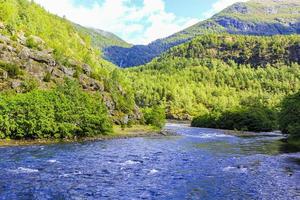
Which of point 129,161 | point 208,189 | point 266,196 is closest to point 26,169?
point 129,161

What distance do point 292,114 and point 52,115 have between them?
68349 mm

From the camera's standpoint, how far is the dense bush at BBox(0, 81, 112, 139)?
101 m

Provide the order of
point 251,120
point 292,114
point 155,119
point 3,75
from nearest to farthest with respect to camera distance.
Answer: point 3,75, point 292,114, point 155,119, point 251,120

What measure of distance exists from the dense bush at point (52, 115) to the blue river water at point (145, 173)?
44.2ft

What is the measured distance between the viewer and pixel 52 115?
109m

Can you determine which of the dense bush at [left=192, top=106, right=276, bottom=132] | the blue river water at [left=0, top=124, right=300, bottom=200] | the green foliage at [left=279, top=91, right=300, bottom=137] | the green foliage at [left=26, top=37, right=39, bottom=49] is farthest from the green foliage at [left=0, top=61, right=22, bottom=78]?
the dense bush at [left=192, top=106, right=276, bottom=132]

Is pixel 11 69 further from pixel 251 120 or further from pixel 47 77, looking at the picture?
pixel 251 120

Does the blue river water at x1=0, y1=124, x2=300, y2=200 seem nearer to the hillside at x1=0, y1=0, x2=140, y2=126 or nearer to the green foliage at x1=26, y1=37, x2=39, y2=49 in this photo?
the hillside at x1=0, y1=0, x2=140, y2=126

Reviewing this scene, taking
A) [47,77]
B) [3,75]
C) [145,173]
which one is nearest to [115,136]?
[47,77]

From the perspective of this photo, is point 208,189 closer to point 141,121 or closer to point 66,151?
point 66,151

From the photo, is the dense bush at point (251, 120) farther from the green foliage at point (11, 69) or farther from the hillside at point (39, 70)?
the green foliage at point (11, 69)

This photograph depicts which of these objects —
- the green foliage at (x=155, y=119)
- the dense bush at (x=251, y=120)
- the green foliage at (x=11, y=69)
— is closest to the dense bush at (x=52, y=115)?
the green foliage at (x=11, y=69)

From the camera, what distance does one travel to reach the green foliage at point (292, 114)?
110688 mm

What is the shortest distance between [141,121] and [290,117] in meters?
65.1
